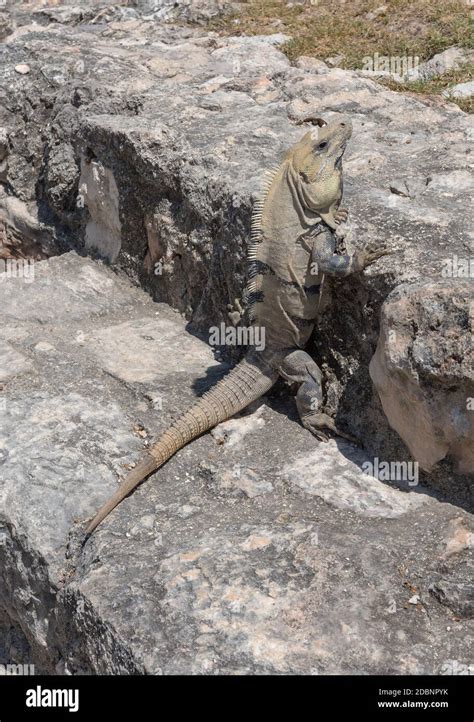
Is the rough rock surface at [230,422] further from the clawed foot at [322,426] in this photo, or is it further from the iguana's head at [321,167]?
Result: the iguana's head at [321,167]

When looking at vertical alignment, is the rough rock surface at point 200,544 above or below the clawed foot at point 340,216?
below

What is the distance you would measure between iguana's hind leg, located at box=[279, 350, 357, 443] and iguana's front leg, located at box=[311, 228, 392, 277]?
23.1 inches

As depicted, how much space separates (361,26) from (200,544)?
6.95 meters

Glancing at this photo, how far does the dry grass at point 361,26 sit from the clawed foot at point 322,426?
165 inches

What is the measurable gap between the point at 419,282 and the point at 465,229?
28.2 inches

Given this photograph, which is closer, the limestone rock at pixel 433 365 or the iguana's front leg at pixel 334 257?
the limestone rock at pixel 433 365

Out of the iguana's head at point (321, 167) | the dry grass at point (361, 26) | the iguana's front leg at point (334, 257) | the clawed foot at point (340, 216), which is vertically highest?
the dry grass at point (361, 26)

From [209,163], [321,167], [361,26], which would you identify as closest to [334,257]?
[321,167]

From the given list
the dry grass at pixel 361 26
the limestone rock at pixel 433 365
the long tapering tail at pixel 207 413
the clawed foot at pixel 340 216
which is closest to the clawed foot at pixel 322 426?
the long tapering tail at pixel 207 413

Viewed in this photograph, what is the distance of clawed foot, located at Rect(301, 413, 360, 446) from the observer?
5.23 meters

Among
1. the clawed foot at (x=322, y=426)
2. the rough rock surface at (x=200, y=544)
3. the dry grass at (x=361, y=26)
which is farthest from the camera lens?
the dry grass at (x=361, y=26)

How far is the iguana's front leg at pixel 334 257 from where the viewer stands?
16.5 feet

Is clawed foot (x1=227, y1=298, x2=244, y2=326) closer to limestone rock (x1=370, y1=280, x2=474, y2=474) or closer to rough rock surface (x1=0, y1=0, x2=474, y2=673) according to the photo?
rough rock surface (x1=0, y1=0, x2=474, y2=673)

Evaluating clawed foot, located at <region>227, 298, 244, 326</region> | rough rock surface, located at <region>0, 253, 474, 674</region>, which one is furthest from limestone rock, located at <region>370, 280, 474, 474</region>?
clawed foot, located at <region>227, 298, 244, 326</region>
